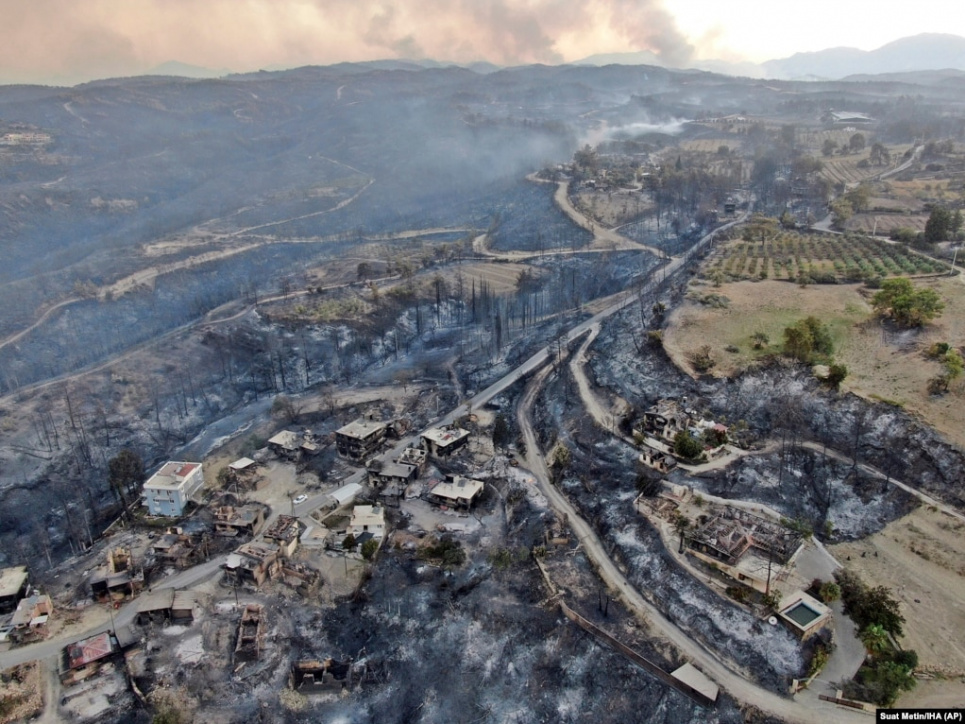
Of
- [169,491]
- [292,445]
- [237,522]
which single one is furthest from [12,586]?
[292,445]

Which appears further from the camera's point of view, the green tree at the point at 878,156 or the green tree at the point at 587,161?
the green tree at the point at 587,161

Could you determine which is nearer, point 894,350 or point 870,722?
point 870,722

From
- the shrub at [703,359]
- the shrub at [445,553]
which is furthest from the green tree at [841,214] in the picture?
the shrub at [445,553]

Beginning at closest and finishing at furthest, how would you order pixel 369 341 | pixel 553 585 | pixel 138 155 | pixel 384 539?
pixel 553 585 < pixel 384 539 < pixel 369 341 < pixel 138 155

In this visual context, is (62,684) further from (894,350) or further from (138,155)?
(138,155)

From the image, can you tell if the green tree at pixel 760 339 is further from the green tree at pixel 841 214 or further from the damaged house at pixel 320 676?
the green tree at pixel 841 214

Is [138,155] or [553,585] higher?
[138,155]

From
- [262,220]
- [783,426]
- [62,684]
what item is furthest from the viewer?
[262,220]

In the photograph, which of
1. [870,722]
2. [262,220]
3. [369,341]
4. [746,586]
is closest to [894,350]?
[746,586]
